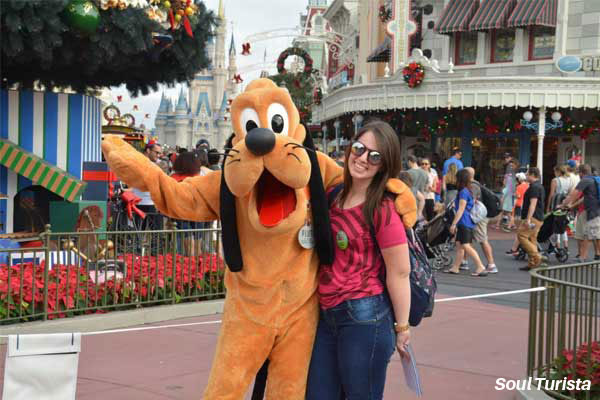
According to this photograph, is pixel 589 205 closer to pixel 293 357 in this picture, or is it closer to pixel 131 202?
pixel 131 202

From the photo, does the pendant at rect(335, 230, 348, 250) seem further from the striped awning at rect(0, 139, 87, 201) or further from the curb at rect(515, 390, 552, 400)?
the striped awning at rect(0, 139, 87, 201)

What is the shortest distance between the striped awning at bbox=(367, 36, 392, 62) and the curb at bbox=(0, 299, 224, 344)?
955 inches

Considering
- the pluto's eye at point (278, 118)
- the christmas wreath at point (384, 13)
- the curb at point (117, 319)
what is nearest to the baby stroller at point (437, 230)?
the curb at point (117, 319)

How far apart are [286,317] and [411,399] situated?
7.06 ft

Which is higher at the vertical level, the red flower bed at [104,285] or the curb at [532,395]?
the red flower bed at [104,285]

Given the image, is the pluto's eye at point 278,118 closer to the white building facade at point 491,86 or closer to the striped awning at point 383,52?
the white building facade at point 491,86

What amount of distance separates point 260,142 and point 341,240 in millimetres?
586

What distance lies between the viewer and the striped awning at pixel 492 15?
27.0m

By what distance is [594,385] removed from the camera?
452cm

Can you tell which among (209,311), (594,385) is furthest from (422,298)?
(209,311)

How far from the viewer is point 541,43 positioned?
89.9 feet

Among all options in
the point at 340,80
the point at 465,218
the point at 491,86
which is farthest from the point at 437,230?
the point at 340,80

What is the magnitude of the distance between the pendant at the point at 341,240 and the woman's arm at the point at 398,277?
0.57 ft

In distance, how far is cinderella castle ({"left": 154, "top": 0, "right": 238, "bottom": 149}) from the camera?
14912 cm
